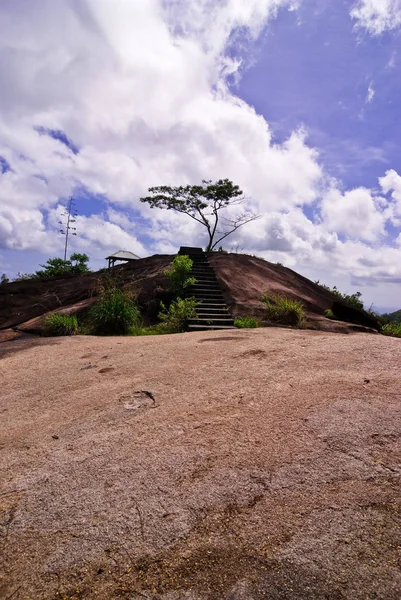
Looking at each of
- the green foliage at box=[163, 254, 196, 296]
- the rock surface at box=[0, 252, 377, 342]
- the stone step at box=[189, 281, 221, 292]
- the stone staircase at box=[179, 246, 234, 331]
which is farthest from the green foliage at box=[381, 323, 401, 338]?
the green foliage at box=[163, 254, 196, 296]

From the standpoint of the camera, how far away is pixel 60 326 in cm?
1001

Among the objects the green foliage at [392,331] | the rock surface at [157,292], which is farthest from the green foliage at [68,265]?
the green foliage at [392,331]

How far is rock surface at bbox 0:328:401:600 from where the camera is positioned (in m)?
1.96

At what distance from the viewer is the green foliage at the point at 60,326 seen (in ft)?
32.5

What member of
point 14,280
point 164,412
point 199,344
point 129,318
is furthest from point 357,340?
point 14,280

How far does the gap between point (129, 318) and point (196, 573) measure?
26.7 ft

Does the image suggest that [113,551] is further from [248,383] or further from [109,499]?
[248,383]

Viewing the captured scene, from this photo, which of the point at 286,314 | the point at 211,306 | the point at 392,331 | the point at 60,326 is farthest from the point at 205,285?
the point at 392,331

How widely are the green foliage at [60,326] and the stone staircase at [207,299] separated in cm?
297

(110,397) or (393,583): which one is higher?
(110,397)

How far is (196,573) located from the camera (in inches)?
78.3

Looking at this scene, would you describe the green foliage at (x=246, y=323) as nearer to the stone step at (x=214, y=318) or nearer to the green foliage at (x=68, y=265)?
the stone step at (x=214, y=318)

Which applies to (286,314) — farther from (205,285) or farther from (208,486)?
(208,486)

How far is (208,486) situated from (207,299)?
946 cm
